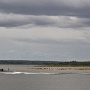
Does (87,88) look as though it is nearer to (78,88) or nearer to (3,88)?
(78,88)

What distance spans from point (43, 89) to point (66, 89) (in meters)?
3.36

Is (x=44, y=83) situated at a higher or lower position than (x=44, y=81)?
higher

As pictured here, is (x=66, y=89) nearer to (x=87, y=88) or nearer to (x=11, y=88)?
(x=87, y=88)

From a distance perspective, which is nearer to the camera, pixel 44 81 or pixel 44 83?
pixel 44 83

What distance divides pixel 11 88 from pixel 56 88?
6.70 meters

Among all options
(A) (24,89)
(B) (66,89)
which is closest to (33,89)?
(A) (24,89)

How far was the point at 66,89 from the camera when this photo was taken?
58.1 metres

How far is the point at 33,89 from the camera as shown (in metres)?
57.8

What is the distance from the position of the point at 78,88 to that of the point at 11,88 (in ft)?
33.0

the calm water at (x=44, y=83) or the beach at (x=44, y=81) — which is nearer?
the calm water at (x=44, y=83)

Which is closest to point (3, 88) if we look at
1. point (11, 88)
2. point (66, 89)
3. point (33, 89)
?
point (11, 88)

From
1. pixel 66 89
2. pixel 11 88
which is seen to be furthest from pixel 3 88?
pixel 66 89

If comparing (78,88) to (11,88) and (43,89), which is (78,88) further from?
(11,88)

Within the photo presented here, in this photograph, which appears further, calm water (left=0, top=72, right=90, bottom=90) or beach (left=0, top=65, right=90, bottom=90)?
beach (left=0, top=65, right=90, bottom=90)
